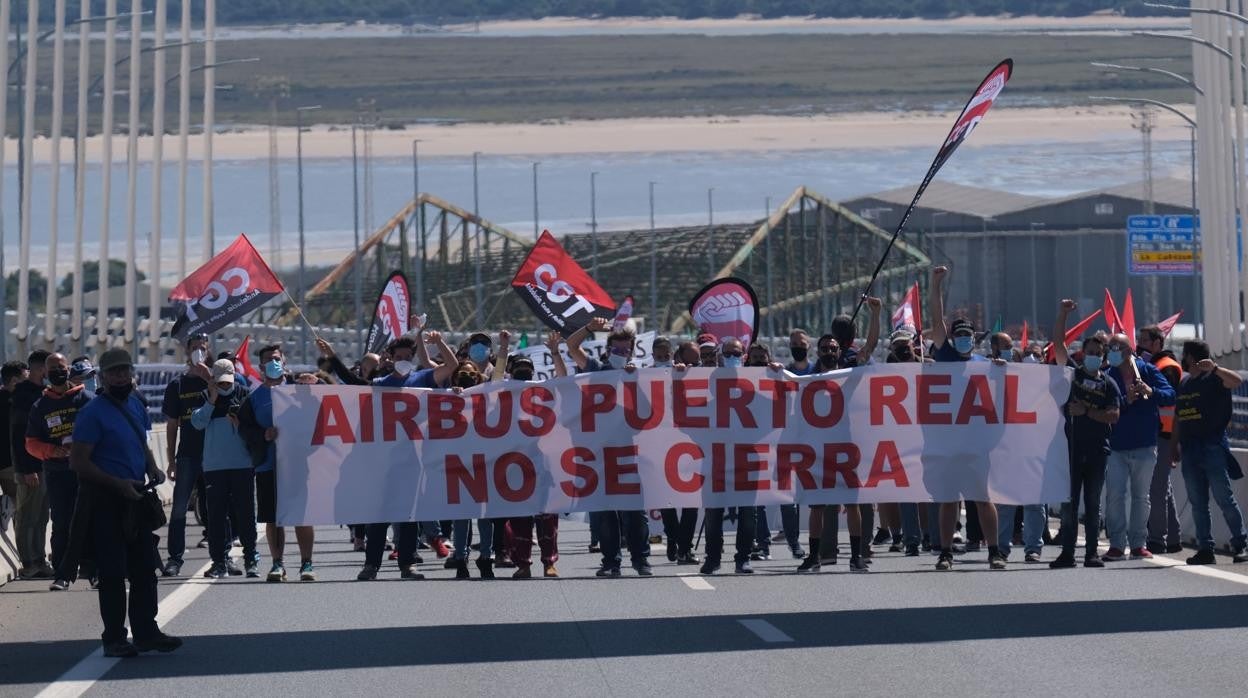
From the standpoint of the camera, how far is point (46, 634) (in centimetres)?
1461

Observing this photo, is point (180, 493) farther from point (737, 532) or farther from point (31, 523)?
point (737, 532)

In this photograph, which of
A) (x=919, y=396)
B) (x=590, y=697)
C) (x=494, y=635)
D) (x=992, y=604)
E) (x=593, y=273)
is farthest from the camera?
(x=593, y=273)

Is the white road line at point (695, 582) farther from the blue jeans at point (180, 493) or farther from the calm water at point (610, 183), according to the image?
the calm water at point (610, 183)

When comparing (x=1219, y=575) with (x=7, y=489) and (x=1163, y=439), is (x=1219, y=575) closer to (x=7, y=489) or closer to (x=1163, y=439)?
(x=1163, y=439)

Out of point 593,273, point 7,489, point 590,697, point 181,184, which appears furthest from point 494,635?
point 593,273

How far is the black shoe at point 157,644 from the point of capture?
43.1 ft

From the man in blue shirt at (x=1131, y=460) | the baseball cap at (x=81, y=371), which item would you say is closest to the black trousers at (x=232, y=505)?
the baseball cap at (x=81, y=371)

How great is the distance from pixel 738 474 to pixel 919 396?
1.47 metres

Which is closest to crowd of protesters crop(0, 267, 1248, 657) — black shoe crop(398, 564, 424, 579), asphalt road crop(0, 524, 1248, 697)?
black shoe crop(398, 564, 424, 579)

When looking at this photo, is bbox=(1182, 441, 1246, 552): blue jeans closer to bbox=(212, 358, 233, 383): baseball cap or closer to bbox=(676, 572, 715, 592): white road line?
bbox=(676, 572, 715, 592): white road line

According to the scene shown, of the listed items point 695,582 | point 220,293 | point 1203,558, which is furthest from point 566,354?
point 1203,558

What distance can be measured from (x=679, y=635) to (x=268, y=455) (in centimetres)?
518

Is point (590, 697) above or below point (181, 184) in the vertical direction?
below

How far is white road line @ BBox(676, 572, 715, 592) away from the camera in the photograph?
16.7 meters
